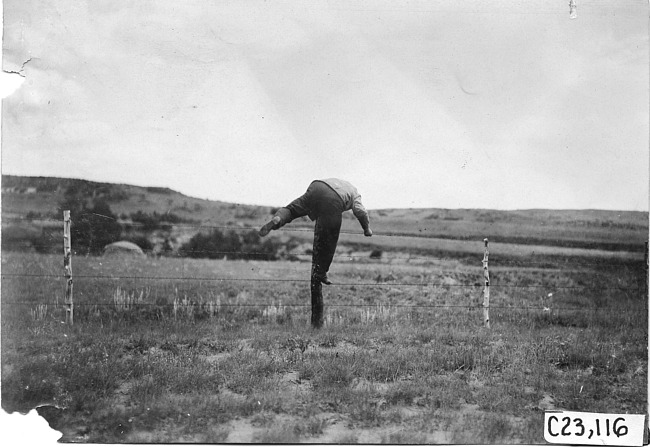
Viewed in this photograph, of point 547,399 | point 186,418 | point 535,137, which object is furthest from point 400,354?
point 535,137

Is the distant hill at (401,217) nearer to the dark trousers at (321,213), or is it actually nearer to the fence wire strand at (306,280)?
the dark trousers at (321,213)

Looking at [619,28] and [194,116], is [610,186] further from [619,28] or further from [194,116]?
[194,116]

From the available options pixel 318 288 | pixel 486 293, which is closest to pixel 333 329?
pixel 318 288

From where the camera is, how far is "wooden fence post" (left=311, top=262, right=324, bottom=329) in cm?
646

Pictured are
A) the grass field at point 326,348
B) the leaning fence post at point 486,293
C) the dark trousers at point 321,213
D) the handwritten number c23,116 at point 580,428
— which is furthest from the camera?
the leaning fence post at point 486,293

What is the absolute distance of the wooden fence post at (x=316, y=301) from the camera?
21.2ft

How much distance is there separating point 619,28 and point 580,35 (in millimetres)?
498

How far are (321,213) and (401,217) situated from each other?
1.06 meters

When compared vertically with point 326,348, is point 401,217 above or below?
above

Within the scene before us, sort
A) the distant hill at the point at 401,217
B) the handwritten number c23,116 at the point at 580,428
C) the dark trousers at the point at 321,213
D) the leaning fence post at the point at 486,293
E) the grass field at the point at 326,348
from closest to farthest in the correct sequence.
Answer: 1. the grass field at the point at 326,348
2. the handwritten number c23,116 at the point at 580,428
3. the distant hill at the point at 401,217
4. the dark trousers at the point at 321,213
5. the leaning fence post at the point at 486,293

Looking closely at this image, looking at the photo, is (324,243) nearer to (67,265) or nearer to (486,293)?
(486,293)

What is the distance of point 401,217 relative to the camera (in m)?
6.66

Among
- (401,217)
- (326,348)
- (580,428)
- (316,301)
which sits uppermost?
(401,217)

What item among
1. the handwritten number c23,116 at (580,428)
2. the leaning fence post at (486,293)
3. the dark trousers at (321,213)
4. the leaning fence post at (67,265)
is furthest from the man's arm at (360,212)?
the leaning fence post at (67,265)
